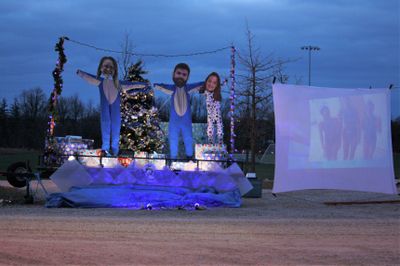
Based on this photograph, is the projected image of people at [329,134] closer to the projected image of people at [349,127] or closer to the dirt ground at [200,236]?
the projected image of people at [349,127]

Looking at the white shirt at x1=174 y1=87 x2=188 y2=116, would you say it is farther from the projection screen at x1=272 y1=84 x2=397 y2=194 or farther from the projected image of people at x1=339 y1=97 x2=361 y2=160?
the projected image of people at x1=339 y1=97 x2=361 y2=160

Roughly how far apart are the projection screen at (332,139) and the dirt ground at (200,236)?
41.2 inches

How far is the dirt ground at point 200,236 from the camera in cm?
848

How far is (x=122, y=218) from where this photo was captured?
13328 mm

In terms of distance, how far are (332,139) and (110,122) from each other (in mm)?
8969

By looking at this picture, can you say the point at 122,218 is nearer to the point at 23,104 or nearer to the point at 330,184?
the point at 330,184

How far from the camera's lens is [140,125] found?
28172 millimetres

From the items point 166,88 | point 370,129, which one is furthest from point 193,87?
point 370,129

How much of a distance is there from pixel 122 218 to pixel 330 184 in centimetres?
661

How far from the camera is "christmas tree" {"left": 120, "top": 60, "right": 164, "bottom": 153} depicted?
2761 cm

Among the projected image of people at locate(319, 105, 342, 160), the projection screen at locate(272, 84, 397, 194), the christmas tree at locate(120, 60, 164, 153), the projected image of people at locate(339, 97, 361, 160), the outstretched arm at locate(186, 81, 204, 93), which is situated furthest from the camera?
the christmas tree at locate(120, 60, 164, 153)

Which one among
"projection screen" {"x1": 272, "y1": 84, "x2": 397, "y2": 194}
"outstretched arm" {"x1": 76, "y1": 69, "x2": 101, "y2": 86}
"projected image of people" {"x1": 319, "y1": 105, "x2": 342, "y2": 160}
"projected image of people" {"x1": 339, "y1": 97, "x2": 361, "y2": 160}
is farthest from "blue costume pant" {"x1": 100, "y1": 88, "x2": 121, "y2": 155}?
"projected image of people" {"x1": 339, "y1": 97, "x2": 361, "y2": 160}

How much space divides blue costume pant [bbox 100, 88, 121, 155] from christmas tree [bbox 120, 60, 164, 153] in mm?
5168

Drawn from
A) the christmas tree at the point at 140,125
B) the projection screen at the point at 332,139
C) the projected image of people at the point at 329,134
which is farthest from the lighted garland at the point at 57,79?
the projected image of people at the point at 329,134
